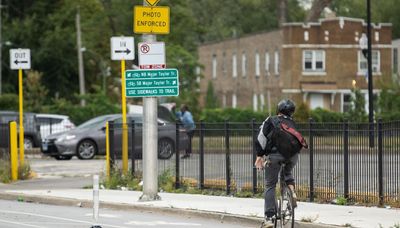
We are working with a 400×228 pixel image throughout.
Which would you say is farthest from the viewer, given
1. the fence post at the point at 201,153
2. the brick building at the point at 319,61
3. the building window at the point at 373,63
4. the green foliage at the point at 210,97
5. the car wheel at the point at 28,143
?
the green foliage at the point at 210,97

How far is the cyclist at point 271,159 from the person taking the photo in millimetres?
13211

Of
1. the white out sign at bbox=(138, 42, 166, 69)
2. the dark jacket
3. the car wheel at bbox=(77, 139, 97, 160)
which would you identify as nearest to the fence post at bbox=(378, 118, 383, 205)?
the dark jacket

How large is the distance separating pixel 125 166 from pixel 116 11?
3121cm

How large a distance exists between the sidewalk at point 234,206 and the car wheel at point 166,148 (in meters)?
1.35

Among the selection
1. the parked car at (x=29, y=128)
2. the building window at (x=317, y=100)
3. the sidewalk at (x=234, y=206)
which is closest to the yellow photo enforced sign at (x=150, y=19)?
the sidewalk at (x=234, y=206)

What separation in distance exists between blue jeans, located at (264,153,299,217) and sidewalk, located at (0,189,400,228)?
1373mm

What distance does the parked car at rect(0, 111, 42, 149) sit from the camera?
3772 cm

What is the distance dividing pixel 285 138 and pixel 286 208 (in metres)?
0.97

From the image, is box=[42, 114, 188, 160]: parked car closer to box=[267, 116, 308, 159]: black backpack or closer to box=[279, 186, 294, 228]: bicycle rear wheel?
box=[279, 186, 294, 228]: bicycle rear wheel

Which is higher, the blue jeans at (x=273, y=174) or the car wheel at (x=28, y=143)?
the blue jeans at (x=273, y=174)

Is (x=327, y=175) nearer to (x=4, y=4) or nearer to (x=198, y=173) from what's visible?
(x=198, y=173)

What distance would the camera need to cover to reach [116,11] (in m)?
52.5

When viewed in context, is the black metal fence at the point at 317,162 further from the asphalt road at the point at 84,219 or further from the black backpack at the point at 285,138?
the black backpack at the point at 285,138

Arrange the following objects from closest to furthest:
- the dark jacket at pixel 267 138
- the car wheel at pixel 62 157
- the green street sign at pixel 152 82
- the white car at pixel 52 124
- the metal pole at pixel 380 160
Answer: the dark jacket at pixel 267 138 < the metal pole at pixel 380 160 < the green street sign at pixel 152 82 < the car wheel at pixel 62 157 < the white car at pixel 52 124
